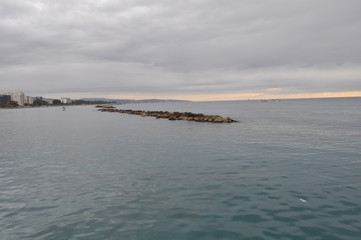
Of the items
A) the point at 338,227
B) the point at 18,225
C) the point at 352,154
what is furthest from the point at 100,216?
the point at 352,154

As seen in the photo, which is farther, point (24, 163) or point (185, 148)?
point (185, 148)

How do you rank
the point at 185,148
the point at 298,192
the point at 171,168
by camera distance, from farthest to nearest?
1. the point at 185,148
2. the point at 171,168
3. the point at 298,192

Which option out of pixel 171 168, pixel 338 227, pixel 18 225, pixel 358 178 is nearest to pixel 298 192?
pixel 338 227

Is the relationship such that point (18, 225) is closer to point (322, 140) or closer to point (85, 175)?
point (85, 175)

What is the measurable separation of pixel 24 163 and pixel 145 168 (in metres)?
10.1

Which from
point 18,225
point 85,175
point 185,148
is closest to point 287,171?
point 185,148

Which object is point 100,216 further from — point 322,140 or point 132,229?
point 322,140

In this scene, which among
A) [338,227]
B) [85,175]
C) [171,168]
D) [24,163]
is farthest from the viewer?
[24,163]

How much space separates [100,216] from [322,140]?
26497 millimetres

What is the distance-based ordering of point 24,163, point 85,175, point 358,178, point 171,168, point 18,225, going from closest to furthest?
point 18,225
point 358,178
point 85,175
point 171,168
point 24,163

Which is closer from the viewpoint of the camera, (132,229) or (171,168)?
(132,229)

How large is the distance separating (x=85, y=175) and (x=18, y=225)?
613cm

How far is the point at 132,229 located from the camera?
861cm

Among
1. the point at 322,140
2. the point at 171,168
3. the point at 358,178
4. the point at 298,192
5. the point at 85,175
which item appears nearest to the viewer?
the point at 298,192
